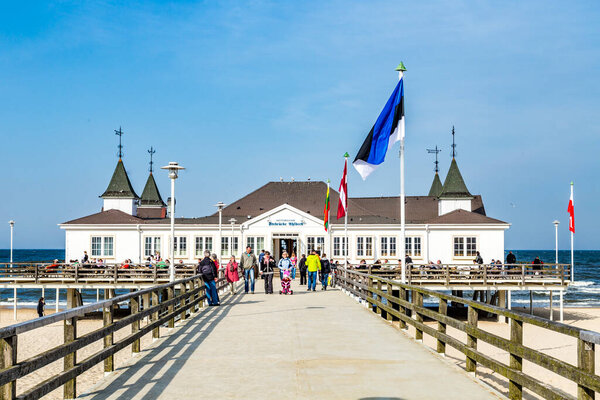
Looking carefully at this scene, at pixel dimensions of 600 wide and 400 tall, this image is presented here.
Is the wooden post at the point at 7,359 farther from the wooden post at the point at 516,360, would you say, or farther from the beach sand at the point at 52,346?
the wooden post at the point at 516,360

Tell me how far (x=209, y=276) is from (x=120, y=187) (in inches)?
1370

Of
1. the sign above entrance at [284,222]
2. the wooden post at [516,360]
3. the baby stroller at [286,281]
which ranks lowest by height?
the baby stroller at [286,281]

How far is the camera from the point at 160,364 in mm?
9844

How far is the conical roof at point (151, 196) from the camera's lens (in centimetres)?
6211

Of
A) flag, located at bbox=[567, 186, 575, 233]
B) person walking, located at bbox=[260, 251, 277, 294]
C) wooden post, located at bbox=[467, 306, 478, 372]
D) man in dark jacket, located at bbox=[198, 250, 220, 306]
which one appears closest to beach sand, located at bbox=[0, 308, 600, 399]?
wooden post, located at bbox=[467, 306, 478, 372]

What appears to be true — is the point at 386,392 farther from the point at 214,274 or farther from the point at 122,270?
the point at 122,270

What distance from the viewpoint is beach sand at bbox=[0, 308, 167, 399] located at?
1490 centimetres

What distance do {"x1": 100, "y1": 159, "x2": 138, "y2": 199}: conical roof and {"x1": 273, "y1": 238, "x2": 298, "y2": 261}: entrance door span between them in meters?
12.7

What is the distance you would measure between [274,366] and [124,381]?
2.12 m

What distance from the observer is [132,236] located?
1801 inches


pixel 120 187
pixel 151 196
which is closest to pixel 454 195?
pixel 120 187

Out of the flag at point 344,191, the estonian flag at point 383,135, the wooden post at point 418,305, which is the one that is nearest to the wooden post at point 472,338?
the wooden post at point 418,305

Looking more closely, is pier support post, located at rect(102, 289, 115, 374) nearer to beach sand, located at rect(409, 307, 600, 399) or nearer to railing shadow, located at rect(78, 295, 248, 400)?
railing shadow, located at rect(78, 295, 248, 400)

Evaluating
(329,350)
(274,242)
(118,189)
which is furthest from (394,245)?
(329,350)
